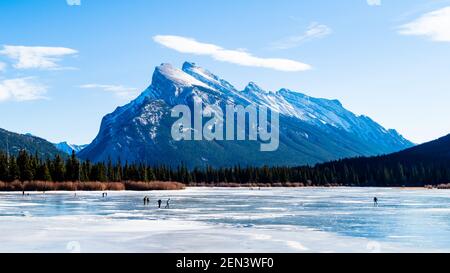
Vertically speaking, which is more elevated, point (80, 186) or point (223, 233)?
point (80, 186)

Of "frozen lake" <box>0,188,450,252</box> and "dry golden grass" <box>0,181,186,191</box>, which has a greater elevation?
"dry golden grass" <box>0,181,186,191</box>

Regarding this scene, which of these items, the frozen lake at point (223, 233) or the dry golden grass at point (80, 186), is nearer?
the frozen lake at point (223, 233)

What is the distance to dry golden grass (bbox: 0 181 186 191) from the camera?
10309cm

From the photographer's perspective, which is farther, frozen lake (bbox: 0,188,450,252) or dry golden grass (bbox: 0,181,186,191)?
dry golden grass (bbox: 0,181,186,191)

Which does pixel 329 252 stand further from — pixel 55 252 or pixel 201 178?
pixel 201 178

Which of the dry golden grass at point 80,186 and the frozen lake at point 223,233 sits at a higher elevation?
the dry golden grass at point 80,186

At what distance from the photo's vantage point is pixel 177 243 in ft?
82.4

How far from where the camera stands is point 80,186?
364 feet

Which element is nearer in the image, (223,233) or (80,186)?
(223,233)

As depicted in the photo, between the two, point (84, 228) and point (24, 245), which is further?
point (84, 228)

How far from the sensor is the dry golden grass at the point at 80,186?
10309 cm

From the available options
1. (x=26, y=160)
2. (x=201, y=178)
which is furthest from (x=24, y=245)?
(x=201, y=178)

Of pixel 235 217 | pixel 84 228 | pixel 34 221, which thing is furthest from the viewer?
pixel 235 217
